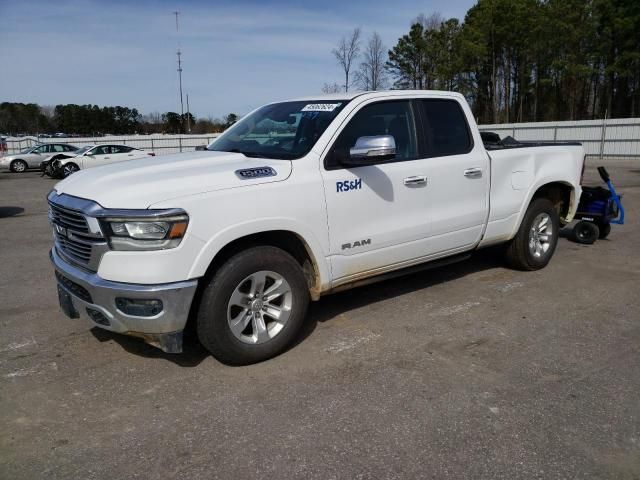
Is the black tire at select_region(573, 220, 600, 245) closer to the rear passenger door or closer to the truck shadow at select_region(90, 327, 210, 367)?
the rear passenger door

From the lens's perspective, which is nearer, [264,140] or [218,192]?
[218,192]

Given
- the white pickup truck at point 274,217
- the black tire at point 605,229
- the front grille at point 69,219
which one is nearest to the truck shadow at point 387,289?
the white pickup truck at point 274,217

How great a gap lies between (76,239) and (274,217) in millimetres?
1346

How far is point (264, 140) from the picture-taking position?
4.54 meters

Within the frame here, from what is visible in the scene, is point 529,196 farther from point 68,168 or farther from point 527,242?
point 68,168

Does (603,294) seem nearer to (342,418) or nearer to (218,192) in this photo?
(342,418)

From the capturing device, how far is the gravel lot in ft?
8.97

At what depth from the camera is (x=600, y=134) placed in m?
27.4

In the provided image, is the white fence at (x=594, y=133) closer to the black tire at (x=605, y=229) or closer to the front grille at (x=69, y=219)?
the black tire at (x=605, y=229)

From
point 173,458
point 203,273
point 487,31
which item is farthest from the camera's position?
point 487,31

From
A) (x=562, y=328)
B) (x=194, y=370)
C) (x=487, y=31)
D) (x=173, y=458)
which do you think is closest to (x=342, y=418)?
(x=173, y=458)

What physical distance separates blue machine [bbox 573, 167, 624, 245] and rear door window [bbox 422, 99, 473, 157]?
11.5 ft

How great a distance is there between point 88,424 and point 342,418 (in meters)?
1.50

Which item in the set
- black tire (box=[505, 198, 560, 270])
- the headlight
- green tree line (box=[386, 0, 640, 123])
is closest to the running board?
black tire (box=[505, 198, 560, 270])
